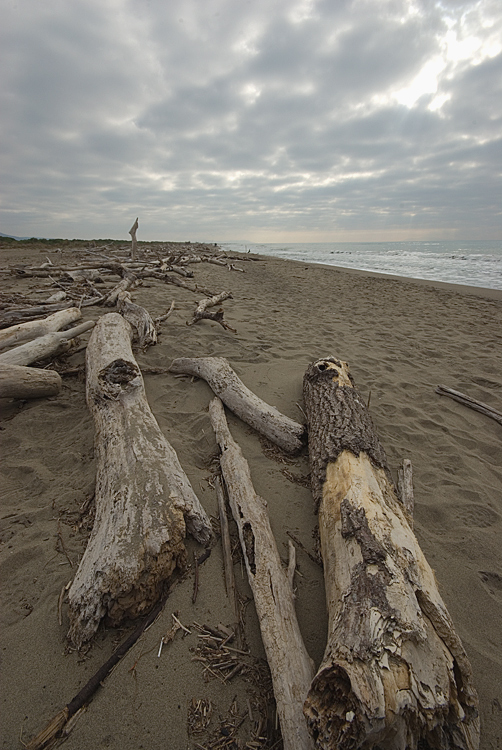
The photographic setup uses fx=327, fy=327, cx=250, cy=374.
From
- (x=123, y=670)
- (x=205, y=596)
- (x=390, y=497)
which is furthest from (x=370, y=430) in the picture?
(x=123, y=670)

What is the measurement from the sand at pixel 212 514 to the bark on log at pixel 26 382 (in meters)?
0.13

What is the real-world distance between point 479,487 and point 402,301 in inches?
338

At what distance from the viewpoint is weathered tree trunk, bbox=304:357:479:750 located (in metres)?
1.18

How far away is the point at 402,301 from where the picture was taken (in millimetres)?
10258

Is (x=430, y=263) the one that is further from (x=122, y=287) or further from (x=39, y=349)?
(x=39, y=349)

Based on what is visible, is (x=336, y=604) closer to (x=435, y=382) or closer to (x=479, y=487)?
(x=479, y=487)

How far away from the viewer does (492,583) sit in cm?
210

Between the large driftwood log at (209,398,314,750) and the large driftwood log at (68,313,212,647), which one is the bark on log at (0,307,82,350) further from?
the large driftwood log at (209,398,314,750)

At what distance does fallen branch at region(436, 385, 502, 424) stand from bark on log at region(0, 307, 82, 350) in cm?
567

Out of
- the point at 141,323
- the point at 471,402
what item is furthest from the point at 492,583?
the point at 141,323

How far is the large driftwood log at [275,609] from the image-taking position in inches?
53.5

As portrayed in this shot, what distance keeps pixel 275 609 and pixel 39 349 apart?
4112 millimetres

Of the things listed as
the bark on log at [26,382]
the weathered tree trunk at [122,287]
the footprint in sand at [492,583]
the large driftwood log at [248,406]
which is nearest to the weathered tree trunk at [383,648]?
the footprint in sand at [492,583]

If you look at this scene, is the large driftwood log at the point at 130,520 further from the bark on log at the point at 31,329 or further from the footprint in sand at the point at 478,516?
the bark on log at the point at 31,329
